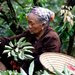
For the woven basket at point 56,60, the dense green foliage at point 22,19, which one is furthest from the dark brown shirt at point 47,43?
the dense green foliage at point 22,19

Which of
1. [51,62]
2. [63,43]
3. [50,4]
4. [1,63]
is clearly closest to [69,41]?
[63,43]

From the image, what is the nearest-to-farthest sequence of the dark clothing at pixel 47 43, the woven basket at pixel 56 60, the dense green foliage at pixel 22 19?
1. the woven basket at pixel 56 60
2. the dark clothing at pixel 47 43
3. the dense green foliage at pixel 22 19

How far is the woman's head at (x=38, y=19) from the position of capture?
260 centimetres

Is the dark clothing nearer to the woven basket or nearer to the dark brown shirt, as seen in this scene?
the dark brown shirt

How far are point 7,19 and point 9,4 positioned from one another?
165mm

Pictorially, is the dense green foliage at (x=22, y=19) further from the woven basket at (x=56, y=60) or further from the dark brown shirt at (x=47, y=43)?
the woven basket at (x=56, y=60)

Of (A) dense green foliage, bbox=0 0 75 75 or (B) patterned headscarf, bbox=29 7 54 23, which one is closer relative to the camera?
(B) patterned headscarf, bbox=29 7 54 23

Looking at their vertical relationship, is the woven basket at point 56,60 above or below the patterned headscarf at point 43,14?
below

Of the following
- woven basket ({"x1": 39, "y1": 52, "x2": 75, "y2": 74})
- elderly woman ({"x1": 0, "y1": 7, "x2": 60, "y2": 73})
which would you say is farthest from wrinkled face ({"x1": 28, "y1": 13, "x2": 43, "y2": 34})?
woven basket ({"x1": 39, "y1": 52, "x2": 75, "y2": 74})

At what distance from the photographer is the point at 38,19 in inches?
102

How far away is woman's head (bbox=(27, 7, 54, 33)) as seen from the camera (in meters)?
2.60

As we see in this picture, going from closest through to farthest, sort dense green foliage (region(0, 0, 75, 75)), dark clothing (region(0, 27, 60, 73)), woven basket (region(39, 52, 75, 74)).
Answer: woven basket (region(39, 52, 75, 74)) → dark clothing (region(0, 27, 60, 73)) → dense green foliage (region(0, 0, 75, 75))

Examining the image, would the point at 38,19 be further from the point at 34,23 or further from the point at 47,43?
the point at 47,43

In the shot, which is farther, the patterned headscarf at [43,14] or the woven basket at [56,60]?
the patterned headscarf at [43,14]
